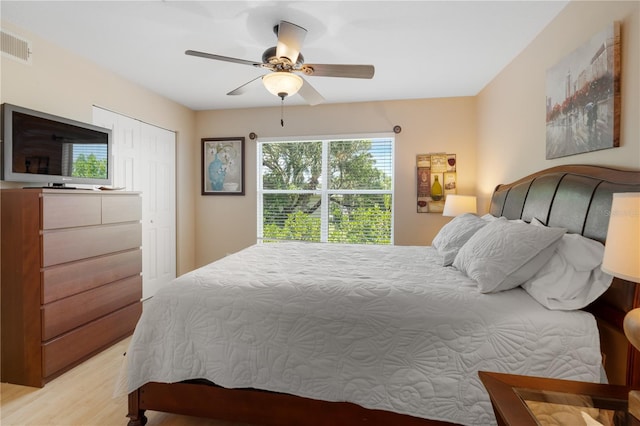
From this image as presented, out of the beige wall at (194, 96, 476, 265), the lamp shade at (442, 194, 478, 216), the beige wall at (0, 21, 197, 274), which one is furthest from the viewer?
the beige wall at (194, 96, 476, 265)

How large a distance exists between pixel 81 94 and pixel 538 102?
379 cm

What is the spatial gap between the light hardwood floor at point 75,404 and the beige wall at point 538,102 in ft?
8.21

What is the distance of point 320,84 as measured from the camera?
346 cm

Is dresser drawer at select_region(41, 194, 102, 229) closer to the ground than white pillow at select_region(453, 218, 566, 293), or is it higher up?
higher up

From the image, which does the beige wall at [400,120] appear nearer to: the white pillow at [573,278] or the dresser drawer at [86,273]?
the white pillow at [573,278]

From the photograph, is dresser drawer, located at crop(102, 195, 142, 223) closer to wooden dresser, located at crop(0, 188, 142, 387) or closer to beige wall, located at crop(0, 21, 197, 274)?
wooden dresser, located at crop(0, 188, 142, 387)

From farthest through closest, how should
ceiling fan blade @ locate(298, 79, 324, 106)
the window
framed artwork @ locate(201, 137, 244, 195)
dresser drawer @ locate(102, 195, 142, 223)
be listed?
framed artwork @ locate(201, 137, 244, 195) < the window < dresser drawer @ locate(102, 195, 142, 223) < ceiling fan blade @ locate(298, 79, 324, 106)

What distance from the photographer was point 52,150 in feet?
8.06

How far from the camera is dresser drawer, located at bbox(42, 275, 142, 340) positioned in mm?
2141

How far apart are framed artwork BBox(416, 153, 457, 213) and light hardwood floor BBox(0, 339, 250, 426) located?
3179 mm

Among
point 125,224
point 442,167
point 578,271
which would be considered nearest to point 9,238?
point 125,224

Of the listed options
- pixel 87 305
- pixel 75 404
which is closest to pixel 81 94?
pixel 87 305

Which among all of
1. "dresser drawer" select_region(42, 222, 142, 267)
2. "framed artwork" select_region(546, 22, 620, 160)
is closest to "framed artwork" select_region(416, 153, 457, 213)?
"framed artwork" select_region(546, 22, 620, 160)

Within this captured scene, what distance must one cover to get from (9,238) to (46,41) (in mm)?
1569
